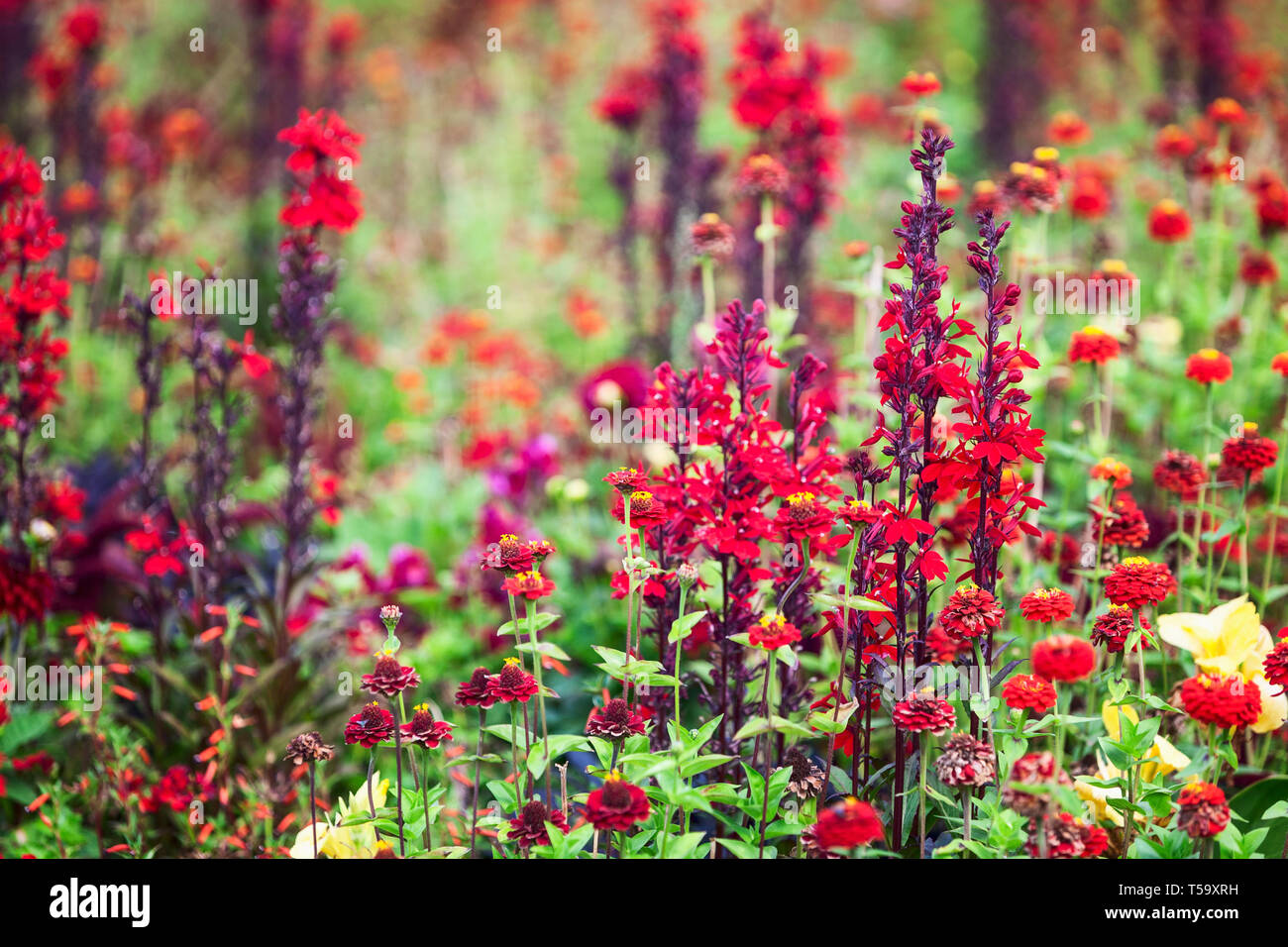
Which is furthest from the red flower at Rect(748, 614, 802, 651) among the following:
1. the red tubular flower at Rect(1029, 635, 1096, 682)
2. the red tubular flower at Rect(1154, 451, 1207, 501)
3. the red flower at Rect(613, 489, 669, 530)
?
the red tubular flower at Rect(1154, 451, 1207, 501)

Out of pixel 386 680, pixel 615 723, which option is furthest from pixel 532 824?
pixel 386 680

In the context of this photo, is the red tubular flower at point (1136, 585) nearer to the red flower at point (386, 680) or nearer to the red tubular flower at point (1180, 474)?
the red tubular flower at point (1180, 474)

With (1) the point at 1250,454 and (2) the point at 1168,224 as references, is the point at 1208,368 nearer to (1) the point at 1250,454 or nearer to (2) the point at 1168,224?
(1) the point at 1250,454

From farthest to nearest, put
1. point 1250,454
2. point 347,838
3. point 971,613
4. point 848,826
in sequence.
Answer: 1. point 1250,454
2. point 347,838
3. point 971,613
4. point 848,826

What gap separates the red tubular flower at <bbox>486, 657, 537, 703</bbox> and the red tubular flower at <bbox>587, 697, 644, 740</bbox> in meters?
0.13

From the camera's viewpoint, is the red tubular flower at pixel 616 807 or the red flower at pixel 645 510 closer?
the red tubular flower at pixel 616 807

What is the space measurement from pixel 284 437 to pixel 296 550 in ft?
1.01

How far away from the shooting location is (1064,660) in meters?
1.52

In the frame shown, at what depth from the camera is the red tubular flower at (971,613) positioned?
1.72 m

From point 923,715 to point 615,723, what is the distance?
19.5 inches

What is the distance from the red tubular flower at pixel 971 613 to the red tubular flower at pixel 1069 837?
1.00 ft

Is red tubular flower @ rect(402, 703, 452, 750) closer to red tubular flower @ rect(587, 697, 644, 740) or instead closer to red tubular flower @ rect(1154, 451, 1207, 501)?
red tubular flower @ rect(587, 697, 644, 740)

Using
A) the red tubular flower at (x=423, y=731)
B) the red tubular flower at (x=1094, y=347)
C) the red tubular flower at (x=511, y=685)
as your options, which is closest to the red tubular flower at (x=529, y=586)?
the red tubular flower at (x=511, y=685)

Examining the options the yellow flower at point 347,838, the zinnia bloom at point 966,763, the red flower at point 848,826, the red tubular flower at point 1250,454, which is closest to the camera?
the red flower at point 848,826
